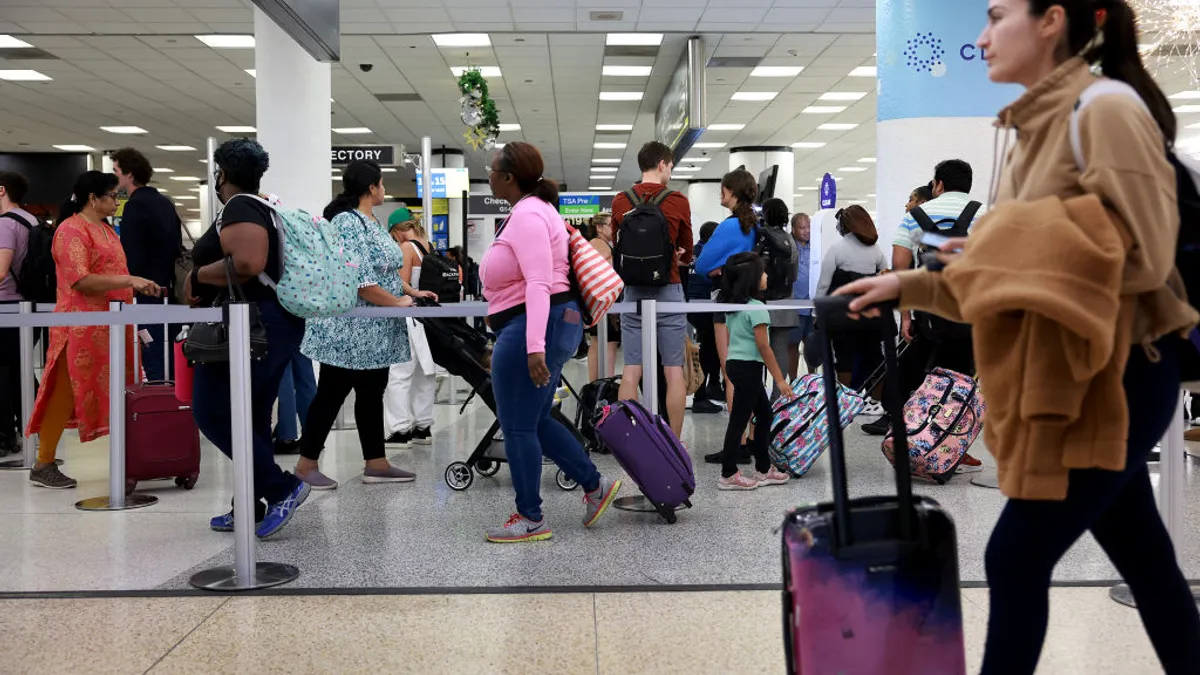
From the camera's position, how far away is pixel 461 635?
2.85 m

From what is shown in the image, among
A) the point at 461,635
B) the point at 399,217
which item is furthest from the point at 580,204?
the point at 461,635

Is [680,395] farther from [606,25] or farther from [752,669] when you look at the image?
[606,25]

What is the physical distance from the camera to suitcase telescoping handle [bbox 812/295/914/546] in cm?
162

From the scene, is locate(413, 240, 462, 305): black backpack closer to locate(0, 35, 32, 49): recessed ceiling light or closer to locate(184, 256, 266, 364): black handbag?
locate(184, 256, 266, 364): black handbag

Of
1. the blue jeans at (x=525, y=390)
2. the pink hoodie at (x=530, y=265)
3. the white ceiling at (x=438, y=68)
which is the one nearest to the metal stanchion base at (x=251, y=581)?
the blue jeans at (x=525, y=390)

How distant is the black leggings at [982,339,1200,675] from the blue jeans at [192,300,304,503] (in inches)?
108

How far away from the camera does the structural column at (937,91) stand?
712cm

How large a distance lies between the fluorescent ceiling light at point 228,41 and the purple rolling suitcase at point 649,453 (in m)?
10.4

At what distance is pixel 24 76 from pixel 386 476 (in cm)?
1322

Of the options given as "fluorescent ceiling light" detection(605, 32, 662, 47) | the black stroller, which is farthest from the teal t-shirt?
"fluorescent ceiling light" detection(605, 32, 662, 47)

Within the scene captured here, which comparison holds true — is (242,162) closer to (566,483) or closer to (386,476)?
(386,476)

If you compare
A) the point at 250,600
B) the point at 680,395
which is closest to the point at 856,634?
the point at 250,600

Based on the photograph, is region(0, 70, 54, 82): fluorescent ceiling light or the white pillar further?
region(0, 70, 54, 82): fluorescent ceiling light

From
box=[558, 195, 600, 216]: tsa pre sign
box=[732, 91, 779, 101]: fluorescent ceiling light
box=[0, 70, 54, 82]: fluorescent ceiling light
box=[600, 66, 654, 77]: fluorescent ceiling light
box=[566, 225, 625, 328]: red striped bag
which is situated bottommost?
box=[566, 225, 625, 328]: red striped bag
